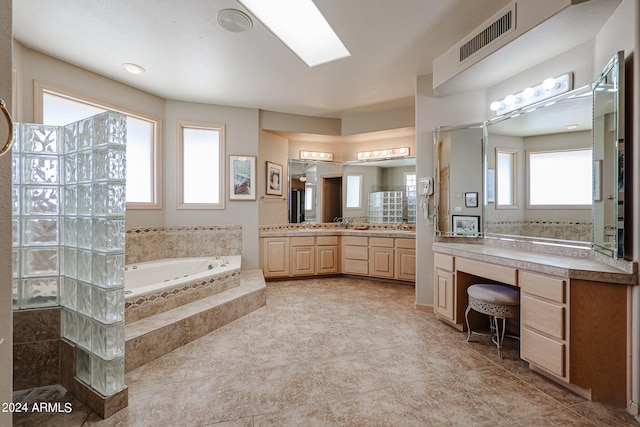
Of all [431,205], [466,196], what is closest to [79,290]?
[431,205]

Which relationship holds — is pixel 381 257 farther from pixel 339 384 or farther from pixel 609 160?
pixel 609 160

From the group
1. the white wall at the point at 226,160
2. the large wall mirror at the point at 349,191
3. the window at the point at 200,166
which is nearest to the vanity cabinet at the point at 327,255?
the large wall mirror at the point at 349,191

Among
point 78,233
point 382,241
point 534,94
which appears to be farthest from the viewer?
point 382,241

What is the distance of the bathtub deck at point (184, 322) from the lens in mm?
2109

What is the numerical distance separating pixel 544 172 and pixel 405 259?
2.32 metres

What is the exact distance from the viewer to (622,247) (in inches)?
67.6

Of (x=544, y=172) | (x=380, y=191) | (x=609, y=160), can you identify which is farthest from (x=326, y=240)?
(x=609, y=160)

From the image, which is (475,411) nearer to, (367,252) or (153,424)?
(153,424)

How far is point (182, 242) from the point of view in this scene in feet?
13.1

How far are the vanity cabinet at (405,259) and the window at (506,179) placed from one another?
165 cm

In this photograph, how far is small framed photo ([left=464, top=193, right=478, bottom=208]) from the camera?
9.85 feet

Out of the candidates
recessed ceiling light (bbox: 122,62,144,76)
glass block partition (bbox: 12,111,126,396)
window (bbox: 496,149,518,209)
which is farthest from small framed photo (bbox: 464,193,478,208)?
recessed ceiling light (bbox: 122,62,144,76)

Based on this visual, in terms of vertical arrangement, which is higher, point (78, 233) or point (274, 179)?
point (274, 179)

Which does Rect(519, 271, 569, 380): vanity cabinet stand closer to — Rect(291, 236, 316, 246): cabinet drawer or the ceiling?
the ceiling
